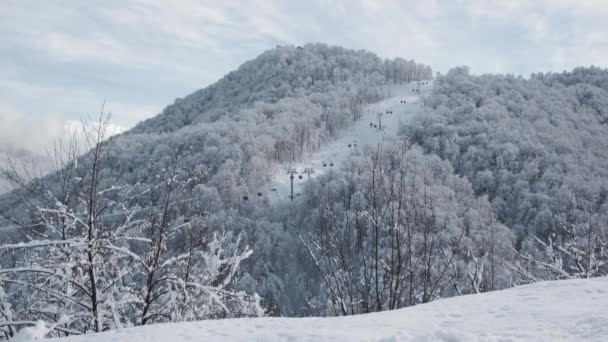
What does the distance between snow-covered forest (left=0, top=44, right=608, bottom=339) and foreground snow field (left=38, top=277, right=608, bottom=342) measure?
2371mm

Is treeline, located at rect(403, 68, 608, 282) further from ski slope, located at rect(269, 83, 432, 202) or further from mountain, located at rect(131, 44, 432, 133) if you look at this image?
mountain, located at rect(131, 44, 432, 133)

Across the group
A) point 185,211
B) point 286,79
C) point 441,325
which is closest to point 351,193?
point 185,211

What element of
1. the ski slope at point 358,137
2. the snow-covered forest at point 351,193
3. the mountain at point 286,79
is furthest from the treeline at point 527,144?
the mountain at point 286,79

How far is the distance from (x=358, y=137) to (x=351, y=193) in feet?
154

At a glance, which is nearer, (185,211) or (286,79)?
(185,211)

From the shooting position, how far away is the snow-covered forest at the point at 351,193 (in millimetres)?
9375

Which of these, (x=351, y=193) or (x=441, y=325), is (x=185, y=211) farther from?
(x=351, y=193)

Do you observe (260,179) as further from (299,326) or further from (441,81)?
(441,81)

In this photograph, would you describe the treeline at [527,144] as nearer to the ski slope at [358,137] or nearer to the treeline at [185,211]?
the ski slope at [358,137]

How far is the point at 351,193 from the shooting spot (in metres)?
64.2

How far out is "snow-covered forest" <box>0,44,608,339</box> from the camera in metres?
9.38

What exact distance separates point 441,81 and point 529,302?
139067 mm

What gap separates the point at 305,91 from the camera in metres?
138

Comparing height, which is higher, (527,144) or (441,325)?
(527,144)
